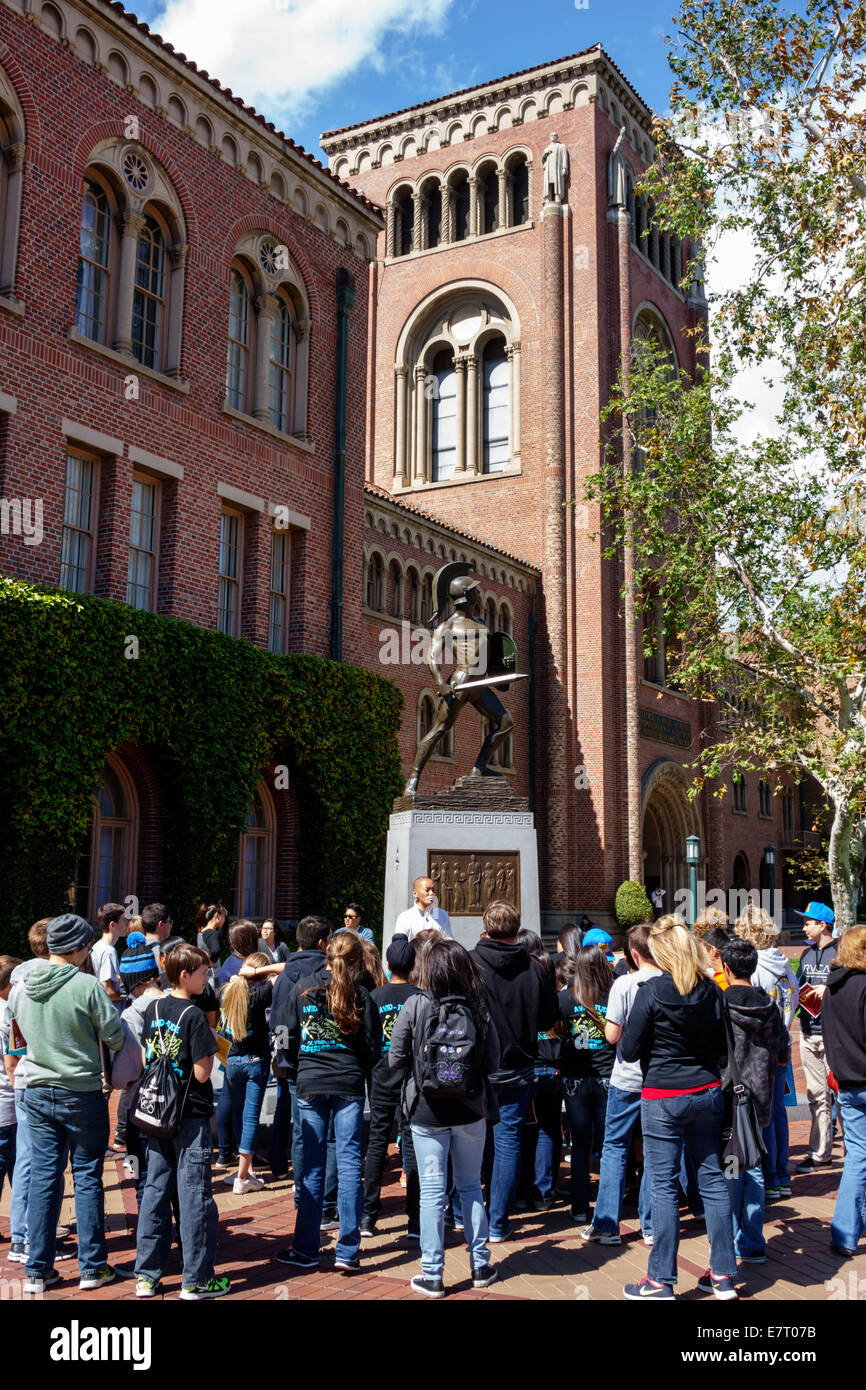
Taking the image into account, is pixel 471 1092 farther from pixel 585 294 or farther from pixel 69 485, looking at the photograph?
pixel 585 294

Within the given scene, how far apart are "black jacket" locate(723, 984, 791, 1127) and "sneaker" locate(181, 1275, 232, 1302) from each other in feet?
9.84

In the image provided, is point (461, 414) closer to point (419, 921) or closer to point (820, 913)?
point (419, 921)

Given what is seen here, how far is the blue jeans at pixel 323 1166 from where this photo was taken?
6301 mm

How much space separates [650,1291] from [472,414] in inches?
1218

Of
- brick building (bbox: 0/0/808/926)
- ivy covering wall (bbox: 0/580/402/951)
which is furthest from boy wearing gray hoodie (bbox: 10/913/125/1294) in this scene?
brick building (bbox: 0/0/808/926)

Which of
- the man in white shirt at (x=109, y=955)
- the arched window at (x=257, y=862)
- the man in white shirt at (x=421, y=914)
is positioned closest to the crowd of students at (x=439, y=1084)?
the man in white shirt at (x=109, y=955)

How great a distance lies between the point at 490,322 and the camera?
34344mm

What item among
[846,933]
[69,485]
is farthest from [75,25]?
[846,933]

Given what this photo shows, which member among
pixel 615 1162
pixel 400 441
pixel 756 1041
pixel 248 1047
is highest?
pixel 400 441

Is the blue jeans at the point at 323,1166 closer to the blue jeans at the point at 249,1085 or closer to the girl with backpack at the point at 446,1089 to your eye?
the girl with backpack at the point at 446,1089

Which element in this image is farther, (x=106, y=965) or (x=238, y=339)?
(x=238, y=339)

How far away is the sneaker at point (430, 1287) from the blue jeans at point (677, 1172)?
1.05m

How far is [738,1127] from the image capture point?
617 centimetres

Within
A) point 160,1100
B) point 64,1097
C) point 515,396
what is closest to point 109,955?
point 64,1097
